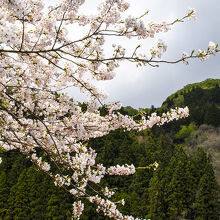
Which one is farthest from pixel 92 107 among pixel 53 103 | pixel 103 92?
pixel 53 103

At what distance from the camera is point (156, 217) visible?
20.5 metres

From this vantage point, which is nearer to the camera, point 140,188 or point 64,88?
point 64,88

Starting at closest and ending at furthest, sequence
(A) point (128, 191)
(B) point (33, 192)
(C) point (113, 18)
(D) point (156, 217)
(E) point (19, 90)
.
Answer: (C) point (113, 18) → (E) point (19, 90) → (D) point (156, 217) → (B) point (33, 192) → (A) point (128, 191)

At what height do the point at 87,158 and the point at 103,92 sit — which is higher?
the point at 103,92

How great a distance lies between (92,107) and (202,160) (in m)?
26.8

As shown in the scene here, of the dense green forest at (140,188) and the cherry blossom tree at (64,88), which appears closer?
the cherry blossom tree at (64,88)

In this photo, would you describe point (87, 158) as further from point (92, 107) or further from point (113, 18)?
point (113, 18)

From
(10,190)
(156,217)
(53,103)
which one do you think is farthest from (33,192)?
(53,103)

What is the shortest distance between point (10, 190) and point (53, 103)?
26920 mm

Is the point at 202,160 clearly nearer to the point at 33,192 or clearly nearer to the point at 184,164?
the point at 184,164

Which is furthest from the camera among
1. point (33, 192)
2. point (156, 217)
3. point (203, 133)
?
point (203, 133)

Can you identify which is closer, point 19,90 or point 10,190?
point 19,90

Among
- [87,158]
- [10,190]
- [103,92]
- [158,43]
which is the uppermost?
[158,43]

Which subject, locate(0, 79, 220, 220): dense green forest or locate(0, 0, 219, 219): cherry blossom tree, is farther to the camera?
locate(0, 79, 220, 220): dense green forest
